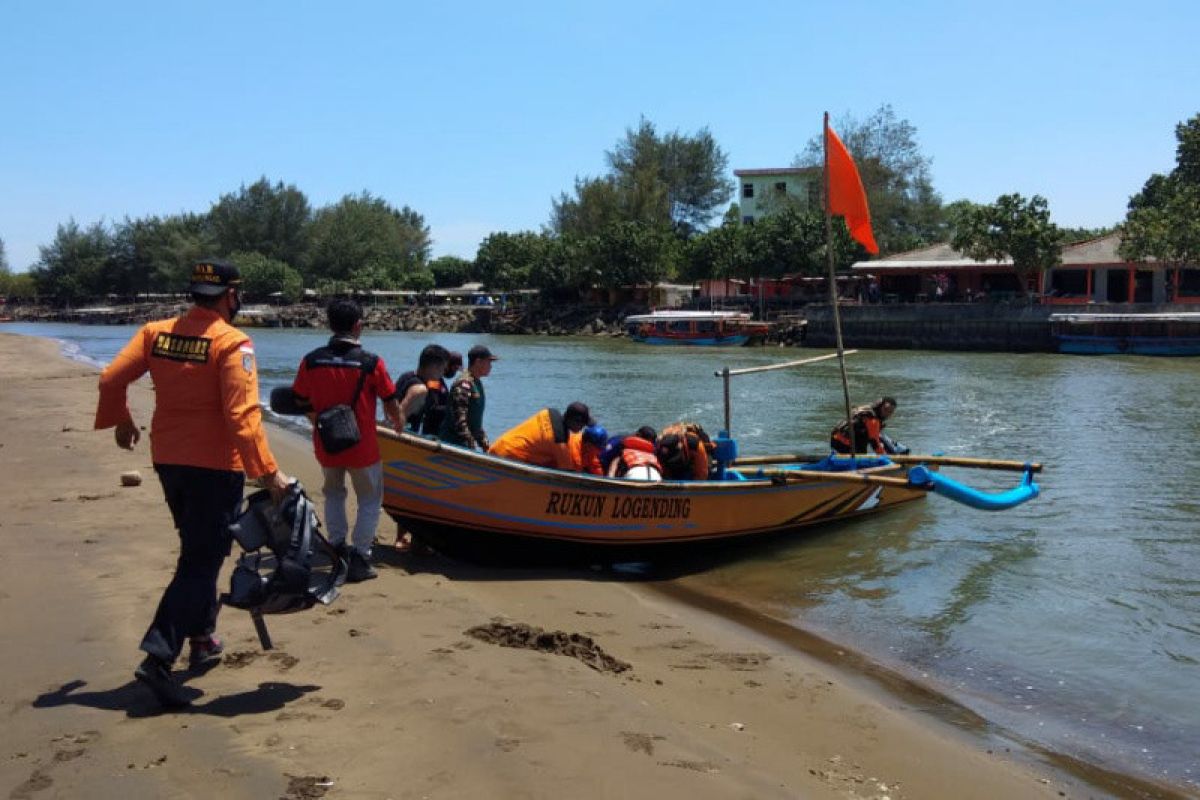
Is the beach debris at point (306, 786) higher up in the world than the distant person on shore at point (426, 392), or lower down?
lower down

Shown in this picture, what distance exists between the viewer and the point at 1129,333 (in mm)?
45719

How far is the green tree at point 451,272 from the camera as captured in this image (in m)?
96.4

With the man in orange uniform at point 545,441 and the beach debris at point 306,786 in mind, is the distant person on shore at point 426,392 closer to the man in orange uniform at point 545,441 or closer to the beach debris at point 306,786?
the man in orange uniform at point 545,441

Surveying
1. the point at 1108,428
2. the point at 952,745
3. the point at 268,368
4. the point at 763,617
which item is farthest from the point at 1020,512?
the point at 268,368

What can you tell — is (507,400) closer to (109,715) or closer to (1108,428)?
(1108,428)

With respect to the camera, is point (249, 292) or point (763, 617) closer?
point (763, 617)

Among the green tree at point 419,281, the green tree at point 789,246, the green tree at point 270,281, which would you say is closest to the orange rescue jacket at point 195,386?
the green tree at point 789,246

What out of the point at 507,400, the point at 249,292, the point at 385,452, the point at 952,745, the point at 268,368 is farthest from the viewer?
the point at 249,292

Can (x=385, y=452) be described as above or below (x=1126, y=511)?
above

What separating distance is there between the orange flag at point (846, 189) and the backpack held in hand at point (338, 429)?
6073 mm

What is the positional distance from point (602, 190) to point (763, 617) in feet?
243

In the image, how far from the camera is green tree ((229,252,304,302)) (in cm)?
9480

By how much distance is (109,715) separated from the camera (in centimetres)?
417

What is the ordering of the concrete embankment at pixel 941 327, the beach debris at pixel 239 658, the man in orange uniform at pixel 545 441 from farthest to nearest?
the concrete embankment at pixel 941 327, the man in orange uniform at pixel 545 441, the beach debris at pixel 239 658
